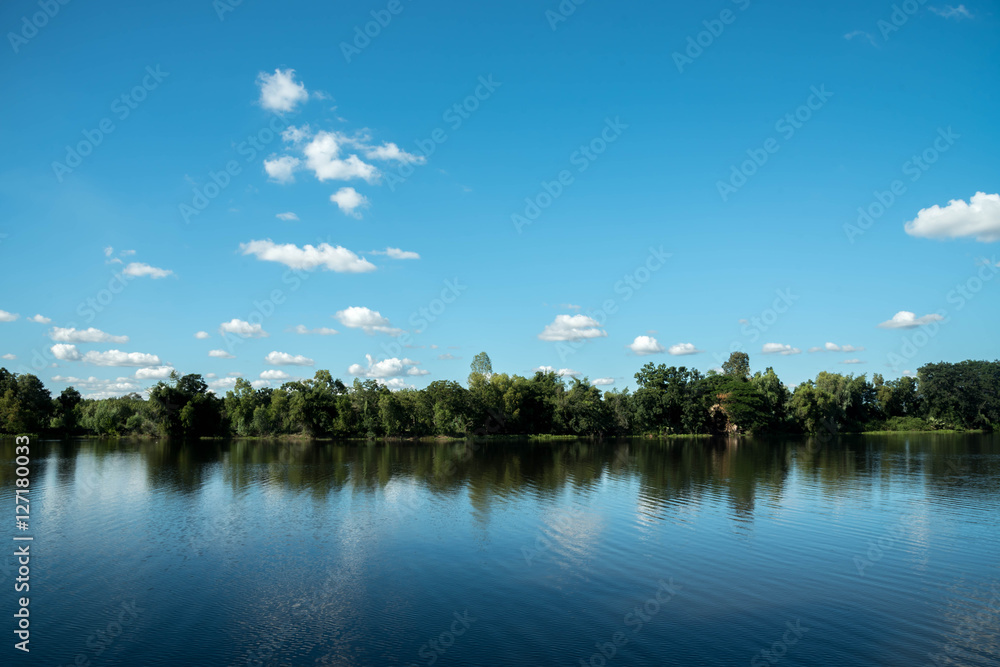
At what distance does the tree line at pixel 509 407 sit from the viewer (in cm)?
9356

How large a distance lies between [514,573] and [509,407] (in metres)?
77.8

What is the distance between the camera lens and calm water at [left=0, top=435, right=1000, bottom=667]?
43.1ft

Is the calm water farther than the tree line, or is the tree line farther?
the tree line

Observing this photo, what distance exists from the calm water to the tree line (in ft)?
182

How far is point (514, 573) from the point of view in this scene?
18578 millimetres

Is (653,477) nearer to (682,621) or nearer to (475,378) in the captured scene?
(682,621)

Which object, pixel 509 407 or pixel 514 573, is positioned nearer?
pixel 514 573

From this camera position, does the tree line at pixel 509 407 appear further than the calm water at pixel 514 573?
Yes

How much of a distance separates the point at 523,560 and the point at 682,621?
272 inches

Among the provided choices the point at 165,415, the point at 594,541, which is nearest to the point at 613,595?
the point at 594,541

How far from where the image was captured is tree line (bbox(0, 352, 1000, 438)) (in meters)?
93.6

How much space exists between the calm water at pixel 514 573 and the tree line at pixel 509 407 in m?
55.6

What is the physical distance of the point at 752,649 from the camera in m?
12.8

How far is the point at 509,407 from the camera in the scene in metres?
96.2
